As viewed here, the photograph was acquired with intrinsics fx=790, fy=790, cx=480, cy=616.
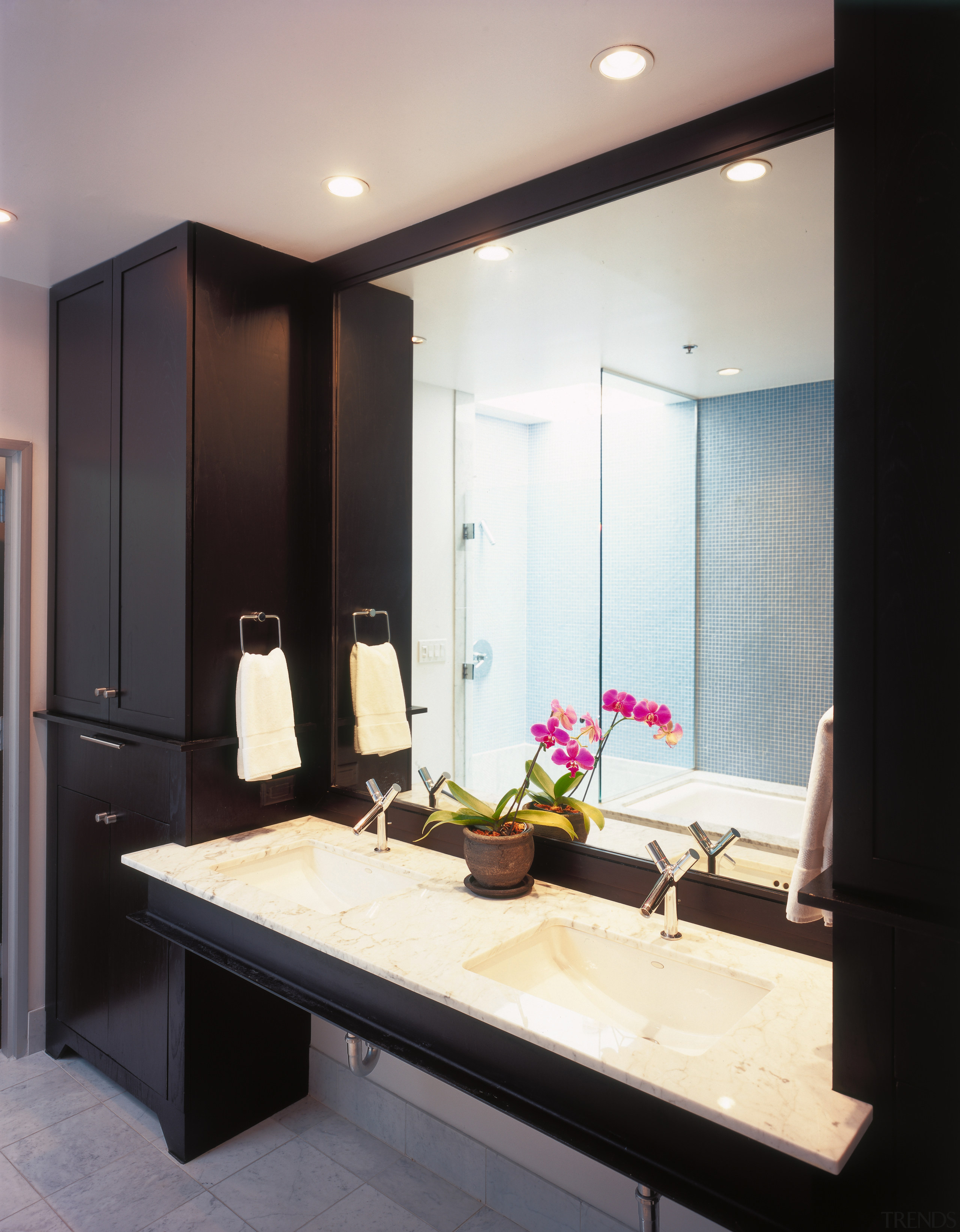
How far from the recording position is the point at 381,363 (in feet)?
7.61

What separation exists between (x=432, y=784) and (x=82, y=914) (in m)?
1.27

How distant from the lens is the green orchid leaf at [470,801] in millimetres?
1770

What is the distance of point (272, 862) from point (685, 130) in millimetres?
1925

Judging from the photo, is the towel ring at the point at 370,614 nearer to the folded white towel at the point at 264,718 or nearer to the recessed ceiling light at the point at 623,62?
the folded white towel at the point at 264,718

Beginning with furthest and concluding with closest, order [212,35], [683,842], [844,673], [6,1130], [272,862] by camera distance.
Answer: [6,1130] → [272,862] → [683,842] → [212,35] → [844,673]

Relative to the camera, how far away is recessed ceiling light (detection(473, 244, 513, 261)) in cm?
193

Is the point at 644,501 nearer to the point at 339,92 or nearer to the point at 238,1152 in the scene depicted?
the point at 339,92

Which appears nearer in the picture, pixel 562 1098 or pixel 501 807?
pixel 562 1098

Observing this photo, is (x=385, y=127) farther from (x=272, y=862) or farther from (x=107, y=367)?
(x=272, y=862)

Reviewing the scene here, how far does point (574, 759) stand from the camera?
1.82 m

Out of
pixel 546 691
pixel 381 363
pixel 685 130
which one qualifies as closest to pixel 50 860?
pixel 546 691

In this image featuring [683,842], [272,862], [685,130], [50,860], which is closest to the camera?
[685,130]

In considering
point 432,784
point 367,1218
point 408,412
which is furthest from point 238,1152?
point 408,412

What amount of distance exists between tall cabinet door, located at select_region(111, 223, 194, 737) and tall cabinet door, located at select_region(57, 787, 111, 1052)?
414mm
